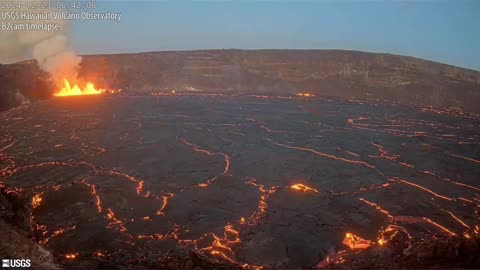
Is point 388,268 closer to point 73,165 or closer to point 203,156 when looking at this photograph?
point 203,156

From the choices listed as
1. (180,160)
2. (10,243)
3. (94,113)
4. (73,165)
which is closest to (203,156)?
(180,160)

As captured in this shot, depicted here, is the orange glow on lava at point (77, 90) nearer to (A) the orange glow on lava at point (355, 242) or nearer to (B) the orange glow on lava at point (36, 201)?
(B) the orange glow on lava at point (36, 201)

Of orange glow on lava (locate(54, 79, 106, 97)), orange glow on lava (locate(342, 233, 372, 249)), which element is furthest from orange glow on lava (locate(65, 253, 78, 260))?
orange glow on lava (locate(54, 79, 106, 97))

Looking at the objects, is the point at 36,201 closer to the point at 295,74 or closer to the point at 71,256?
the point at 71,256
